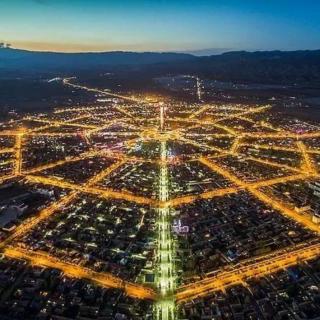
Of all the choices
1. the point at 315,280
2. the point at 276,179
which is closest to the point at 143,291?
the point at 315,280

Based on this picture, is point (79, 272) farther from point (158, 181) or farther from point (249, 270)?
point (158, 181)

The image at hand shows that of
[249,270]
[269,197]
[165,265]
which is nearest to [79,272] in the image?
[165,265]

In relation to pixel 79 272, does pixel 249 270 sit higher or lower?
higher

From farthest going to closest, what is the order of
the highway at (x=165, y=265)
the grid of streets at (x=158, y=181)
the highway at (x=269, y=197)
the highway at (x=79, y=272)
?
the highway at (x=269, y=197) → the grid of streets at (x=158, y=181) → the highway at (x=79, y=272) → the highway at (x=165, y=265)

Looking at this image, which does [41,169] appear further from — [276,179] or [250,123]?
[250,123]

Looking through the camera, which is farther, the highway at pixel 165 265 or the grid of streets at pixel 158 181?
the grid of streets at pixel 158 181

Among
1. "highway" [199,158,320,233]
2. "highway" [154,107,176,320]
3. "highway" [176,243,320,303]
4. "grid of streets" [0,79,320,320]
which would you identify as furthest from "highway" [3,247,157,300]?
"highway" [199,158,320,233]

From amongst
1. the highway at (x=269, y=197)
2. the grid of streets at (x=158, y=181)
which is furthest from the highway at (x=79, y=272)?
the highway at (x=269, y=197)

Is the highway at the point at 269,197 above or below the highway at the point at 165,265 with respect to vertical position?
below

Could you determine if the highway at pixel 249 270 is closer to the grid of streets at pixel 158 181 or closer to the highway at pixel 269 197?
the grid of streets at pixel 158 181
